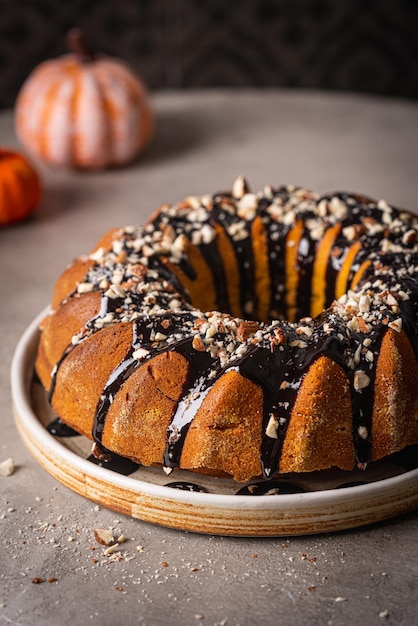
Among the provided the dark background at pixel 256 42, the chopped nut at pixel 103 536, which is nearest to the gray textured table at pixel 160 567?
the chopped nut at pixel 103 536

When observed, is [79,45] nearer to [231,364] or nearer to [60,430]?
[60,430]

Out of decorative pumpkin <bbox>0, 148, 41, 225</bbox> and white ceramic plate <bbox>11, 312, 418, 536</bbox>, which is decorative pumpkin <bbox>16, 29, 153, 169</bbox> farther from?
white ceramic plate <bbox>11, 312, 418, 536</bbox>

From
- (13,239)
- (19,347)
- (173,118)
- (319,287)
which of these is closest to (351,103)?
(173,118)

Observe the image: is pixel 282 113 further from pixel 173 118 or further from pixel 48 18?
pixel 48 18

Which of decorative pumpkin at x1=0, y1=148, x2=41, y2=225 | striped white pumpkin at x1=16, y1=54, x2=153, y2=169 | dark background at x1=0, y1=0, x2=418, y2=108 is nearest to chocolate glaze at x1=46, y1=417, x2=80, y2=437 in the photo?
decorative pumpkin at x1=0, y1=148, x2=41, y2=225

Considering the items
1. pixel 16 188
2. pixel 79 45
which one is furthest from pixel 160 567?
pixel 79 45

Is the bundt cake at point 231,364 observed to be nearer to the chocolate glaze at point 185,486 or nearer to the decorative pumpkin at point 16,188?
the chocolate glaze at point 185,486
